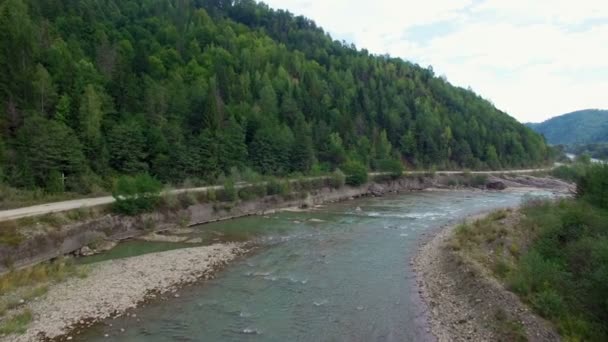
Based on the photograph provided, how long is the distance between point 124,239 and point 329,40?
138615mm

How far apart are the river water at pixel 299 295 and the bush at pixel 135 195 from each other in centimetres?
522

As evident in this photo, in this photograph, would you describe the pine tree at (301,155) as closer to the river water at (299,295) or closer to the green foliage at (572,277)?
the river water at (299,295)

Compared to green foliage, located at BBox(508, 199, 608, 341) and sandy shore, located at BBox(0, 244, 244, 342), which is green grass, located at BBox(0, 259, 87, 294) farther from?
green foliage, located at BBox(508, 199, 608, 341)

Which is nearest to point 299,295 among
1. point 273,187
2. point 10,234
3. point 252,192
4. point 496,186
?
point 10,234

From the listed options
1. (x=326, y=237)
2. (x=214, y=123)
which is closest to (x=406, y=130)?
(x=214, y=123)

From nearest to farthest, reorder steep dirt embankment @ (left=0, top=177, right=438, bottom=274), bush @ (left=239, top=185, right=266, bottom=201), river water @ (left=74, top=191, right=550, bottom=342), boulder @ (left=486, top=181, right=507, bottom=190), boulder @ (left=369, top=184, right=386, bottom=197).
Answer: river water @ (left=74, top=191, right=550, bottom=342) → steep dirt embankment @ (left=0, top=177, right=438, bottom=274) → bush @ (left=239, top=185, right=266, bottom=201) → boulder @ (left=369, top=184, right=386, bottom=197) → boulder @ (left=486, top=181, right=507, bottom=190)

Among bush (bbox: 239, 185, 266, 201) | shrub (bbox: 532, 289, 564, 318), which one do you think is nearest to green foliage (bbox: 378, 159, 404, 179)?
bush (bbox: 239, 185, 266, 201)

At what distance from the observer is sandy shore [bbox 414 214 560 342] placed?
1381cm

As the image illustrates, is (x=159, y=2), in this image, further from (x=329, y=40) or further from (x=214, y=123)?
(x=214, y=123)

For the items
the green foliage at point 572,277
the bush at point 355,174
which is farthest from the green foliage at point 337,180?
the green foliage at point 572,277

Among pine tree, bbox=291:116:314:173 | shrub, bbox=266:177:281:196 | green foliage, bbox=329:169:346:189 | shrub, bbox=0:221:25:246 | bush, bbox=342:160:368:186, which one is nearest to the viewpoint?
shrub, bbox=0:221:25:246

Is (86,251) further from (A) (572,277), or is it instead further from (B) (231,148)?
(B) (231,148)

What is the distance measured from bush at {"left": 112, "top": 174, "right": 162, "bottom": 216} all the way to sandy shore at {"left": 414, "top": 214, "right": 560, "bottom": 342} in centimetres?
2384

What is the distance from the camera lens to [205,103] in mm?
60812
